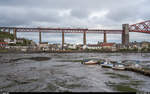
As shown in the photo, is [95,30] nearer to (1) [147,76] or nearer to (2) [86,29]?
(2) [86,29]

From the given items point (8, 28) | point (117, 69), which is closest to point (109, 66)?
point (117, 69)

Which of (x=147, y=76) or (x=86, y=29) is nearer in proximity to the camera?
(x=147, y=76)

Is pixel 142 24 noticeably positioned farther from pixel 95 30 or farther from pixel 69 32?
pixel 69 32

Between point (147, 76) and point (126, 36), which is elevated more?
point (126, 36)

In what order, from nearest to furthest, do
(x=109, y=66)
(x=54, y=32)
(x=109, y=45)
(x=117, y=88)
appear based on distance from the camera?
1. (x=117, y=88)
2. (x=109, y=66)
3. (x=54, y=32)
4. (x=109, y=45)

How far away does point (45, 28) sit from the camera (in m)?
111

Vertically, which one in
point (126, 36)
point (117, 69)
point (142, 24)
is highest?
point (142, 24)

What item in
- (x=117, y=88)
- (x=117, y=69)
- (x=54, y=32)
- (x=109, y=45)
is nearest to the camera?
(x=117, y=88)

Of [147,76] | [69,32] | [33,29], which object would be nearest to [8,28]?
[33,29]

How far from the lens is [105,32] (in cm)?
12031

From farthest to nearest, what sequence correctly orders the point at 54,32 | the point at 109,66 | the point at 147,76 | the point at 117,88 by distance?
the point at 54,32
the point at 109,66
the point at 147,76
the point at 117,88

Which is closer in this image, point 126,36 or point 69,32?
point 126,36

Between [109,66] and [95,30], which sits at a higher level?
[95,30]

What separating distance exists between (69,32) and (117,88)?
105 metres
